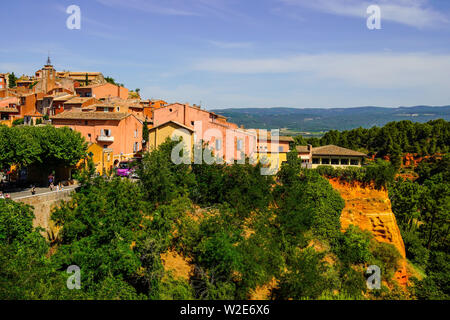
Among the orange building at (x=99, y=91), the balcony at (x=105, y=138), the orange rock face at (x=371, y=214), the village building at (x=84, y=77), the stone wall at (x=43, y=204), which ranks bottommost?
the orange rock face at (x=371, y=214)

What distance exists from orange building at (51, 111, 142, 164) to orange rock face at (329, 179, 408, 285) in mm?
23446

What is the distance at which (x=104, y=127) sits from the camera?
1563 inches

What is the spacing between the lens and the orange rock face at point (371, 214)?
35.1 m

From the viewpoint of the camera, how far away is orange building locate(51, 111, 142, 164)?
3946cm

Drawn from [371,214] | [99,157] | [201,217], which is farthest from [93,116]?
[371,214]

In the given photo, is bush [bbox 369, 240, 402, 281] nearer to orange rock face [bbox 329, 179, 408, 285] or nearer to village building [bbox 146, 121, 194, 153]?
orange rock face [bbox 329, 179, 408, 285]

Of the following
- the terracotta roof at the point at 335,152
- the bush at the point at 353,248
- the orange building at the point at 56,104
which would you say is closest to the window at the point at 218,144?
the terracotta roof at the point at 335,152

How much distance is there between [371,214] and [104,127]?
2853 cm

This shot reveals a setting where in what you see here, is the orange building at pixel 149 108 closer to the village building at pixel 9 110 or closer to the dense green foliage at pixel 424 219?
Answer: the village building at pixel 9 110

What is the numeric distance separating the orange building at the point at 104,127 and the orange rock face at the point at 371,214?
2345cm

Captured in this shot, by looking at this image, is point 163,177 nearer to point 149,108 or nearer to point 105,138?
point 105,138

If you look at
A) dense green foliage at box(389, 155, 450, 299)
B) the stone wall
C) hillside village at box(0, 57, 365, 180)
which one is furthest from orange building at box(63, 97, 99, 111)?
dense green foliage at box(389, 155, 450, 299)

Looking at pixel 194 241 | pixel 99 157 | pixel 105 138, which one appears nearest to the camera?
Result: pixel 194 241
